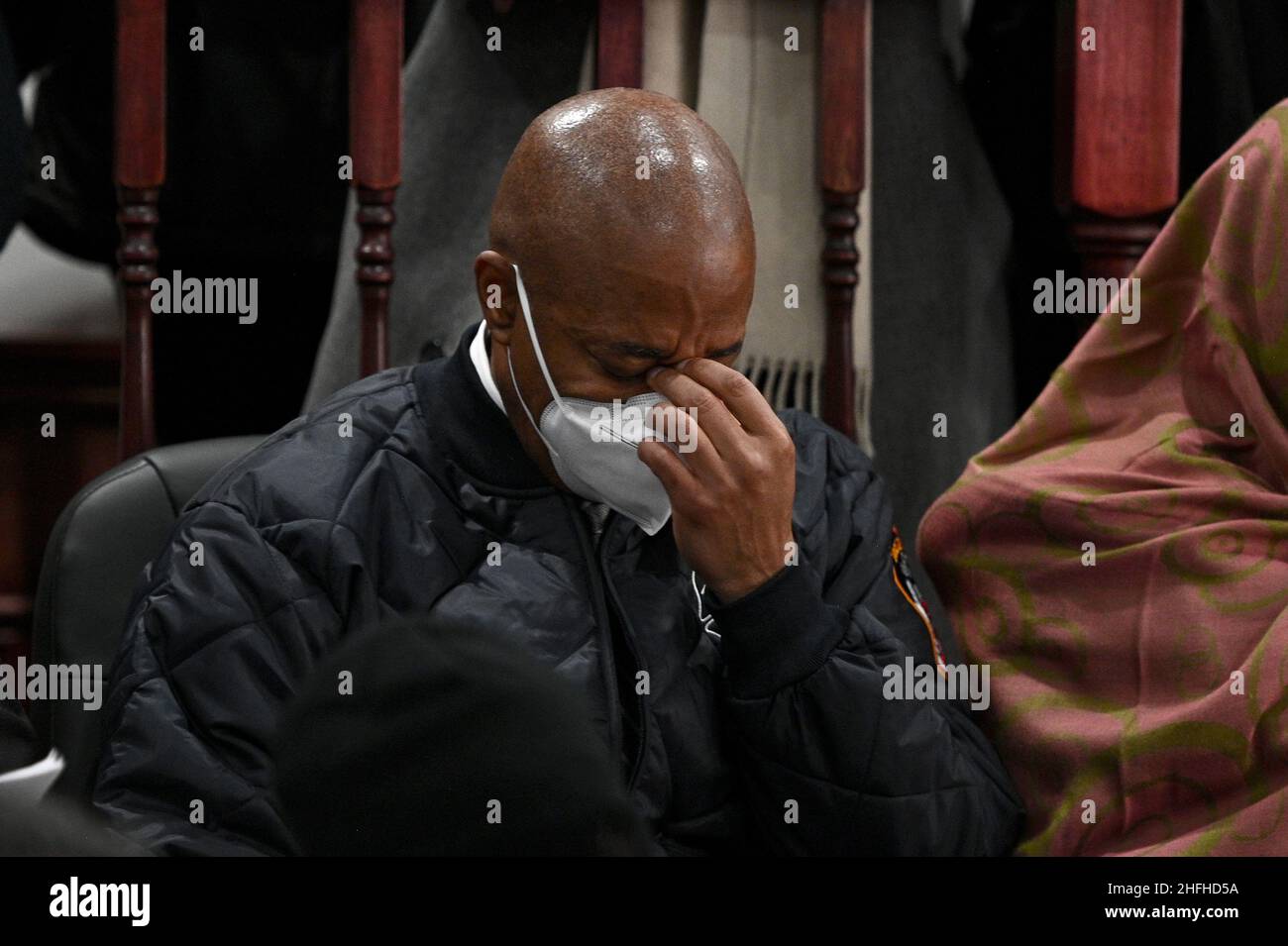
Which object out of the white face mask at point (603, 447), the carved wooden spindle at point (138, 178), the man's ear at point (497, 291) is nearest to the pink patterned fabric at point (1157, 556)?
the white face mask at point (603, 447)

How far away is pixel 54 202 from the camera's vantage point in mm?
2623

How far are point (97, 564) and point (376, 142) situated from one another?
0.57 m

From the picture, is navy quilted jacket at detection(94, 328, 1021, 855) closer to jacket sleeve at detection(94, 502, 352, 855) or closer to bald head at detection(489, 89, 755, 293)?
jacket sleeve at detection(94, 502, 352, 855)

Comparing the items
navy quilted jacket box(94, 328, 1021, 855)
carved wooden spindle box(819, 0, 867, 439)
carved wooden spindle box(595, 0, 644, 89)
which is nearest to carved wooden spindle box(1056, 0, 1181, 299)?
carved wooden spindle box(819, 0, 867, 439)

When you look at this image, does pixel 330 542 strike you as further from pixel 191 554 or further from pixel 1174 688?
pixel 1174 688

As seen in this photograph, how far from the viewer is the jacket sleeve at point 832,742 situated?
1.40 metres

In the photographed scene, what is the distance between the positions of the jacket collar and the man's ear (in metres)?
0.06

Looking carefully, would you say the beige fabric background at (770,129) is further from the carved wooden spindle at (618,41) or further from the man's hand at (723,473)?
the man's hand at (723,473)

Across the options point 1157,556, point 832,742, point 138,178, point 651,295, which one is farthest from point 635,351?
point 138,178

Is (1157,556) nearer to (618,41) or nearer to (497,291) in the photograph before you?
(497,291)

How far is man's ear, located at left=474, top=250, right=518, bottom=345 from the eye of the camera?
1413 mm
